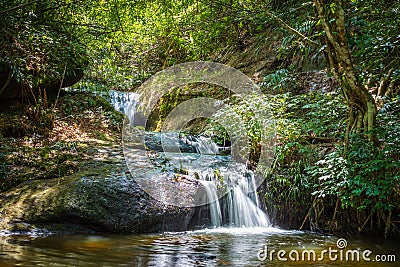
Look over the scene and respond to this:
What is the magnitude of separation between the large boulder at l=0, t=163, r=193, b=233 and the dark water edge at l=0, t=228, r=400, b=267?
25 cm

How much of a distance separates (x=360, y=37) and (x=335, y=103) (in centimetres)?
154

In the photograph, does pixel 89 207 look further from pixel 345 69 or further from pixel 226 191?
pixel 345 69

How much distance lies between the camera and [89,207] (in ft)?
16.1

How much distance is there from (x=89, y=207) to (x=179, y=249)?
61.8 inches

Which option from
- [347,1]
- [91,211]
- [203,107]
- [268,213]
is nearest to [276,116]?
[268,213]

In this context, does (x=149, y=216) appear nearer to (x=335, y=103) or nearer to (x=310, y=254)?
(x=310, y=254)

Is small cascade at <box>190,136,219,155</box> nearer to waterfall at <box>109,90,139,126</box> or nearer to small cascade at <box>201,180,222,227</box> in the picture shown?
small cascade at <box>201,180,222,227</box>

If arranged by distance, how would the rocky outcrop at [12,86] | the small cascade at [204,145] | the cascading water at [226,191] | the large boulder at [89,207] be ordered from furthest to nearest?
1. the small cascade at [204,145]
2. the rocky outcrop at [12,86]
3. the cascading water at [226,191]
4. the large boulder at [89,207]

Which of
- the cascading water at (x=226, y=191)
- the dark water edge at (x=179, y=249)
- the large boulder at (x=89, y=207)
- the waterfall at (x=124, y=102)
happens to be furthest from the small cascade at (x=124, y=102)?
the dark water edge at (x=179, y=249)

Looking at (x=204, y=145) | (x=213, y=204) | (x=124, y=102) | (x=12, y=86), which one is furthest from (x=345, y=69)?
(x=124, y=102)

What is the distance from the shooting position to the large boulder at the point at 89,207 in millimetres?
4793

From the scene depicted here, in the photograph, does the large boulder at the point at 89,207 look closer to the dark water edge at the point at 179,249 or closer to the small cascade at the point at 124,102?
the dark water edge at the point at 179,249

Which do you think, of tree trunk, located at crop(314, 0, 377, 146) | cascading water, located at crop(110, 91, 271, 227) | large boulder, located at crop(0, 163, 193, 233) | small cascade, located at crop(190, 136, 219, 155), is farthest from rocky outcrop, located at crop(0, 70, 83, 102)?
tree trunk, located at crop(314, 0, 377, 146)

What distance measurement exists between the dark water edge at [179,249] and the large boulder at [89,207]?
0.25 metres
